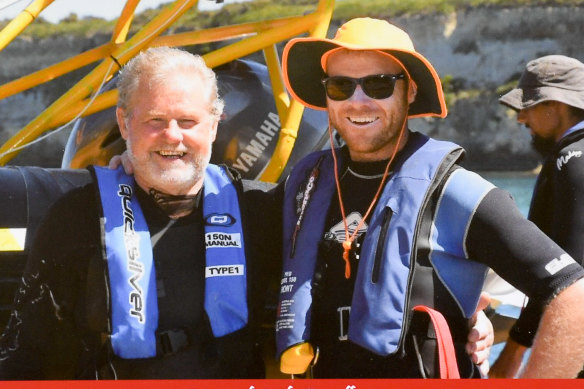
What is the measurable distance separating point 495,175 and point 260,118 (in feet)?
76.5

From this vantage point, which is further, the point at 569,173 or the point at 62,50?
the point at 62,50

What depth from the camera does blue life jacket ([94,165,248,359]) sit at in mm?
1962

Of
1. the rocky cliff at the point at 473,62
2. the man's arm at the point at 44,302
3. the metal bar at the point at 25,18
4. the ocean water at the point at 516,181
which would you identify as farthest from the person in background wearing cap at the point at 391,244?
the rocky cliff at the point at 473,62

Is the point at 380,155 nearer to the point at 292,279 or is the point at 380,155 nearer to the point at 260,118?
the point at 292,279

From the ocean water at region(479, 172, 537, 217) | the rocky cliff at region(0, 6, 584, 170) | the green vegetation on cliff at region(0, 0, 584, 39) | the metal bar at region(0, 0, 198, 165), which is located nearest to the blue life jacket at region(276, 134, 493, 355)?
the metal bar at region(0, 0, 198, 165)

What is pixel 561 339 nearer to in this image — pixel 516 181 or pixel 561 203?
pixel 561 203

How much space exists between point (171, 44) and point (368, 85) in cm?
199

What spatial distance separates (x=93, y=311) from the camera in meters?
1.97

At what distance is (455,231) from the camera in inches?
71.3

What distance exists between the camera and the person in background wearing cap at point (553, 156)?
2326mm

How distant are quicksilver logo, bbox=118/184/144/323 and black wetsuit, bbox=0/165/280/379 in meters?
0.05

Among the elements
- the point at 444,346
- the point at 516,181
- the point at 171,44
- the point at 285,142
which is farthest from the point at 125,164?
the point at 516,181

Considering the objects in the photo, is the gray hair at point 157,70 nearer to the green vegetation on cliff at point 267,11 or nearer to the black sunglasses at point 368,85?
the black sunglasses at point 368,85
